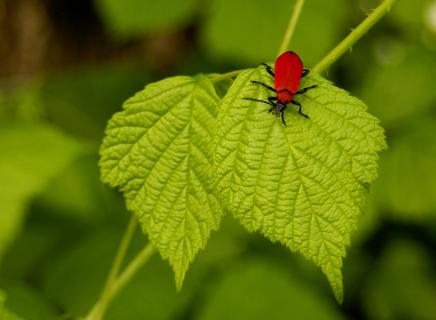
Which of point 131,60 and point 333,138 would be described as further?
point 131,60

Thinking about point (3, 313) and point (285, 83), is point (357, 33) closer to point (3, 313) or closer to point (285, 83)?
point (285, 83)

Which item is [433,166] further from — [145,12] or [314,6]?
[145,12]

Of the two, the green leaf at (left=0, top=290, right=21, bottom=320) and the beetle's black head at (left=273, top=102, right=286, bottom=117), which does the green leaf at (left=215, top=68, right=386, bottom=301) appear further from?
the green leaf at (left=0, top=290, right=21, bottom=320)

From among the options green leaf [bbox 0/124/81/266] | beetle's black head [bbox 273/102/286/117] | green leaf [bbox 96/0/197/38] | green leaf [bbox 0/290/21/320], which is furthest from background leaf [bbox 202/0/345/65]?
green leaf [bbox 0/290/21/320]

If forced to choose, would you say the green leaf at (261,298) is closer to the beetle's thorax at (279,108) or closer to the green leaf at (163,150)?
the green leaf at (163,150)

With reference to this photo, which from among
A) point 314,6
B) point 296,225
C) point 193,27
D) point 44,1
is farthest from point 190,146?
point 193,27

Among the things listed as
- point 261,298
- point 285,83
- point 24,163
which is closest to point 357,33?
point 285,83

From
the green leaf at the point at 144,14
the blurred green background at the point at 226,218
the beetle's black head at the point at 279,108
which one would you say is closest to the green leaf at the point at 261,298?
the blurred green background at the point at 226,218
